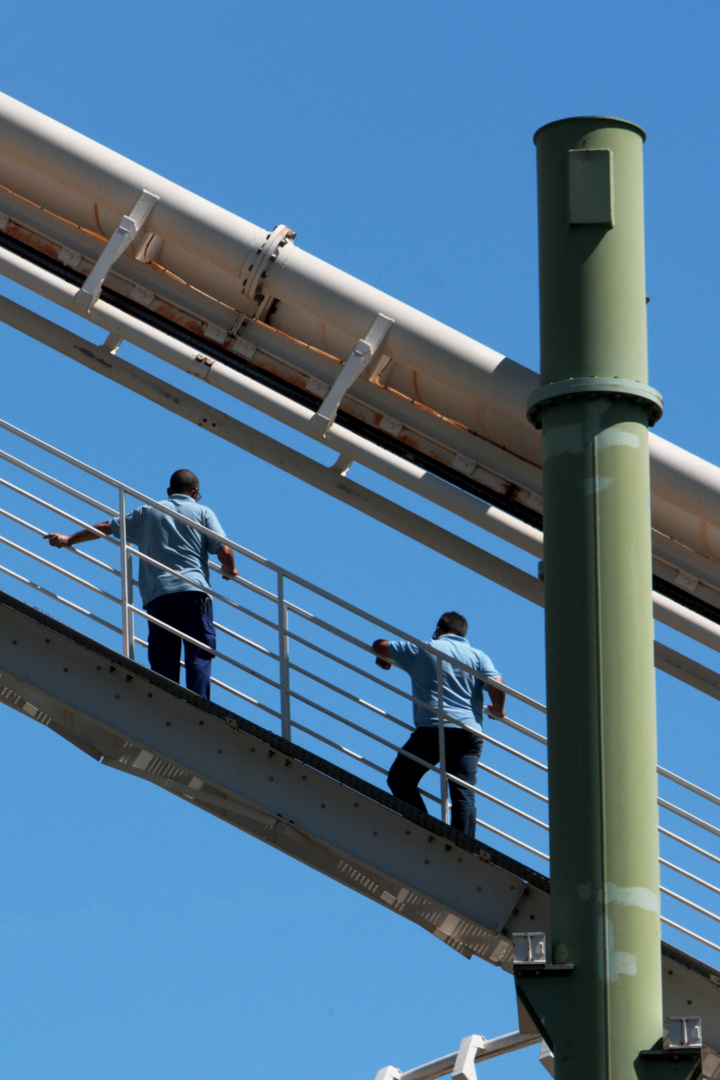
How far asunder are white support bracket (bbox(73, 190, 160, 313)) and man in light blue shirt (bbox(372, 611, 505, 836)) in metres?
2.66

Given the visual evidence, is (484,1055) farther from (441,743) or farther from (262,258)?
(262,258)

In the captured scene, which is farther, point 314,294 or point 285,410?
point 285,410

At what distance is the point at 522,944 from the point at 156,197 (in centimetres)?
489

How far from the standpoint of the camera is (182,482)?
32.3ft

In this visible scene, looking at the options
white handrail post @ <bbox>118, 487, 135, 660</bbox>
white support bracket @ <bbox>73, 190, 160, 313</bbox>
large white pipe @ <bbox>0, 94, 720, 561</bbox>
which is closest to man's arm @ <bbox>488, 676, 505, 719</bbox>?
large white pipe @ <bbox>0, 94, 720, 561</bbox>

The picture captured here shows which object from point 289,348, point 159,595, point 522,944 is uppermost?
point 289,348

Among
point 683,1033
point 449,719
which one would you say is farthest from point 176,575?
point 683,1033

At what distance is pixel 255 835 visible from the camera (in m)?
8.93

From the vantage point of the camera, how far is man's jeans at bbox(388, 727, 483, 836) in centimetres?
903

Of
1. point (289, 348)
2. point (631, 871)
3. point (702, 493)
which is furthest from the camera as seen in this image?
point (289, 348)

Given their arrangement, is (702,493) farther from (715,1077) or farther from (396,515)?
(715,1077)

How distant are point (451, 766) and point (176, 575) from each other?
1942 mm

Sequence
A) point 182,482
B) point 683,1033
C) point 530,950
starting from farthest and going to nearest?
point 182,482 → point 530,950 → point 683,1033

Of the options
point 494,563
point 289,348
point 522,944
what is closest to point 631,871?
point 522,944
